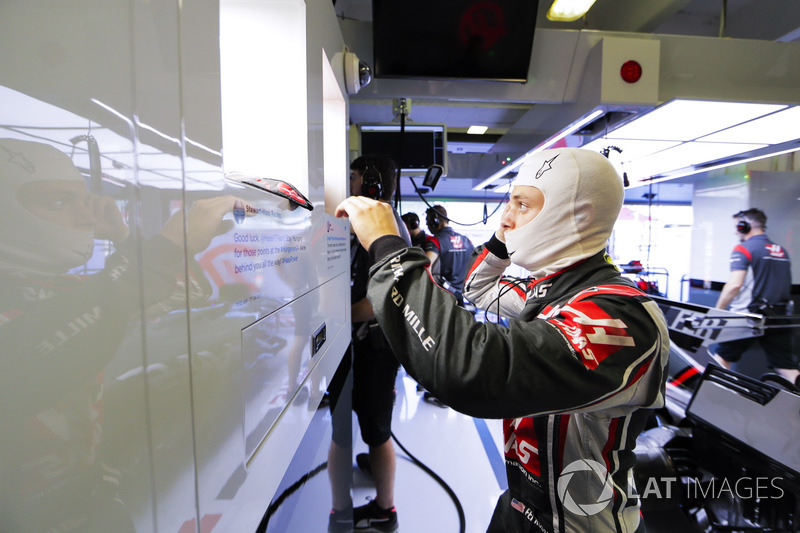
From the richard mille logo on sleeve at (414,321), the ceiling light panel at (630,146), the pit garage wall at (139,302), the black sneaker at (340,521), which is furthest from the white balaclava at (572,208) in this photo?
the ceiling light panel at (630,146)

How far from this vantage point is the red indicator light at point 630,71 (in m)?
1.94

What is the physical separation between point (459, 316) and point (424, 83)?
189cm

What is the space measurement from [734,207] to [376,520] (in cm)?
692

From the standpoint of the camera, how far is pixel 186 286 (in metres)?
0.37

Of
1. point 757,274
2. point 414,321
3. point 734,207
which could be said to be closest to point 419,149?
point 414,321

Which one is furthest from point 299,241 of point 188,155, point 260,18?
point 260,18

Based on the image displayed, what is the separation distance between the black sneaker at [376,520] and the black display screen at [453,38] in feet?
7.38

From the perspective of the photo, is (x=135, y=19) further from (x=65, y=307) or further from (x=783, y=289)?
(x=783, y=289)

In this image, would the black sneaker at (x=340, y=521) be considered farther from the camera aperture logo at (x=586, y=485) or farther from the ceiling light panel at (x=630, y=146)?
the ceiling light panel at (x=630, y=146)

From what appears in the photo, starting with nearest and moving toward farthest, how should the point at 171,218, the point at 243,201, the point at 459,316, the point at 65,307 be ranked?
the point at 65,307, the point at 171,218, the point at 243,201, the point at 459,316

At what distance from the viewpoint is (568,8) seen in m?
1.72

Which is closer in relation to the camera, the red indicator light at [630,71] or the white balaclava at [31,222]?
the white balaclava at [31,222]

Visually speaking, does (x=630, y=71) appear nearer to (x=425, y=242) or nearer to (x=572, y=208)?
(x=572, y=208)

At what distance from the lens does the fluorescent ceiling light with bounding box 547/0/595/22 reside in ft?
5.48
